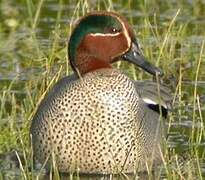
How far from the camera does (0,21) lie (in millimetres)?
11047

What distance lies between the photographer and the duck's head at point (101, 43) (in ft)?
24.0

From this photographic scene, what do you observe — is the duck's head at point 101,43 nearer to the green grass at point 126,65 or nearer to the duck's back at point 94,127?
the duck's back at point 94,127

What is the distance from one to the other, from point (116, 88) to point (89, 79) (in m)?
0.18

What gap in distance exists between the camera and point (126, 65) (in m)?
9.62

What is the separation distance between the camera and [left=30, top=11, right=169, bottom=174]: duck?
23.4ft

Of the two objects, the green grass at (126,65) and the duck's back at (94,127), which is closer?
the duck's back at (94,127)

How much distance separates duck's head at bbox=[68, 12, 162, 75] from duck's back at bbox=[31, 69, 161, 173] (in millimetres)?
95

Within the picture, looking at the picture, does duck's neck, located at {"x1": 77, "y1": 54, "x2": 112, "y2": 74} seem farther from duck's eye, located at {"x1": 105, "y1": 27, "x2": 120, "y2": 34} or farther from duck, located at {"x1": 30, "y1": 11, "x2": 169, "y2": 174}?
duck's eye, located at {"x1": 105, "y1": 27, "x2": 120, "y2": 34}

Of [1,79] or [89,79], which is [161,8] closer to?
[1,79]

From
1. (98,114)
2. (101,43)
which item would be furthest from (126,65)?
(98,114)

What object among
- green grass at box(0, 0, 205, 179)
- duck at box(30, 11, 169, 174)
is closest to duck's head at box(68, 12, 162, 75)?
duck at box(30, 11, 169, 174)

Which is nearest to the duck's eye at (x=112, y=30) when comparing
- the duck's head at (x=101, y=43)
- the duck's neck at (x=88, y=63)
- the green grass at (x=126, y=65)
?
the duck's head at (x=101, y=43)

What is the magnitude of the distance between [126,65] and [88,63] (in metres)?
2.24

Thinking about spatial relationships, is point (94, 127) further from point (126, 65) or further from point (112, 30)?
point (126, 65)
